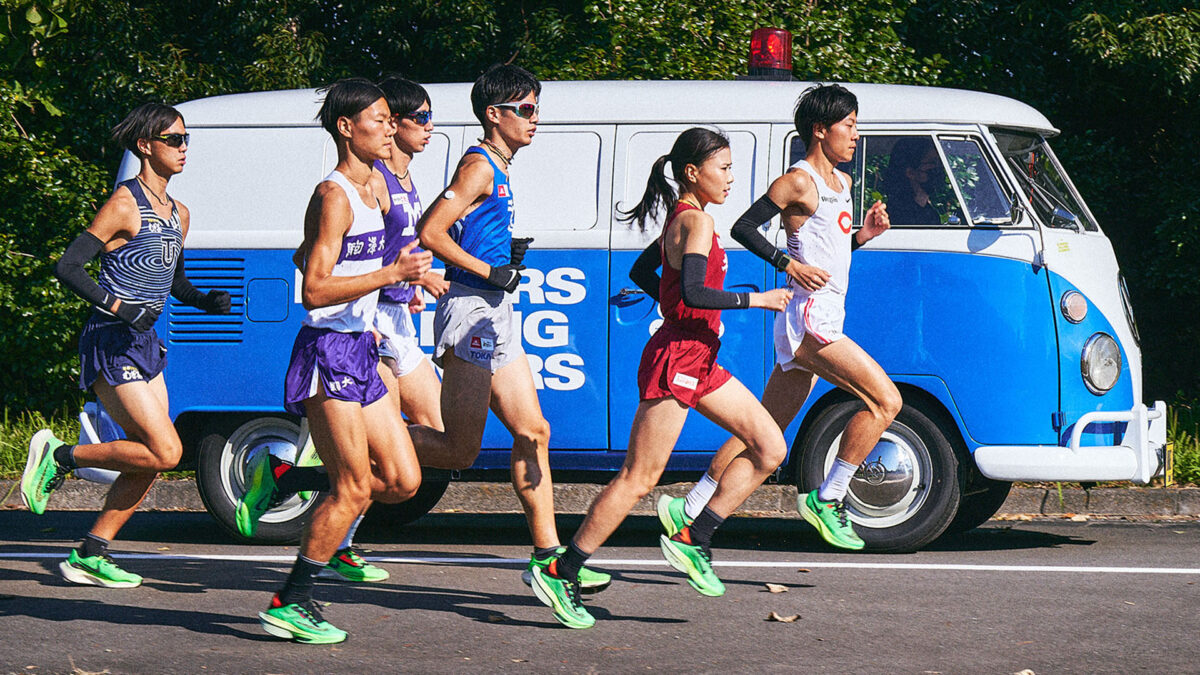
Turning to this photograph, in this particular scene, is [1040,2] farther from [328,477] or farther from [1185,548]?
[328,477]

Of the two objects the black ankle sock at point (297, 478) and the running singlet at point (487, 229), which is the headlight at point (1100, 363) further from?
the black ankle sock at point (297, 478)

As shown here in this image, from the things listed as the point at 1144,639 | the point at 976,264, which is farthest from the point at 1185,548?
the point at 1144,639

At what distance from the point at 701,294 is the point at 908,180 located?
2.47 meters

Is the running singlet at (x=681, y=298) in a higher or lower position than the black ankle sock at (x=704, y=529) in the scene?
higher

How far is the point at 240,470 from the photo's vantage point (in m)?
8.18

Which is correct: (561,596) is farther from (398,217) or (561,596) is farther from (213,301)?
(213,301)

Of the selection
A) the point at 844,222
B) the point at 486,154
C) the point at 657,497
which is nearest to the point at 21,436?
the point at 657,497

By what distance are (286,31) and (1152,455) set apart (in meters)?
8.79

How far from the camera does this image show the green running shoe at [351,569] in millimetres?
6637

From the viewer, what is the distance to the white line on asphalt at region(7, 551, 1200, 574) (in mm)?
7066

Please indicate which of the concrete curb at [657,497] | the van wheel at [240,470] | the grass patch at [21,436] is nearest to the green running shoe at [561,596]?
the van wheel at [240,470]

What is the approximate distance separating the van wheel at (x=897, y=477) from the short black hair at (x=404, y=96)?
2.63 meters

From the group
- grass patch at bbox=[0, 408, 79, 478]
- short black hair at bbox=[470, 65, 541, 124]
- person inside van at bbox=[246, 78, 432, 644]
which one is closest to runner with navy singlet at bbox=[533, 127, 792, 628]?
short black hair at bbox=[470, 65, 541, 124]

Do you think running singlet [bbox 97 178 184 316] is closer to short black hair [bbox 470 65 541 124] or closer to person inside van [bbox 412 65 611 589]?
person inside van [bbox 412 65 611 589]
